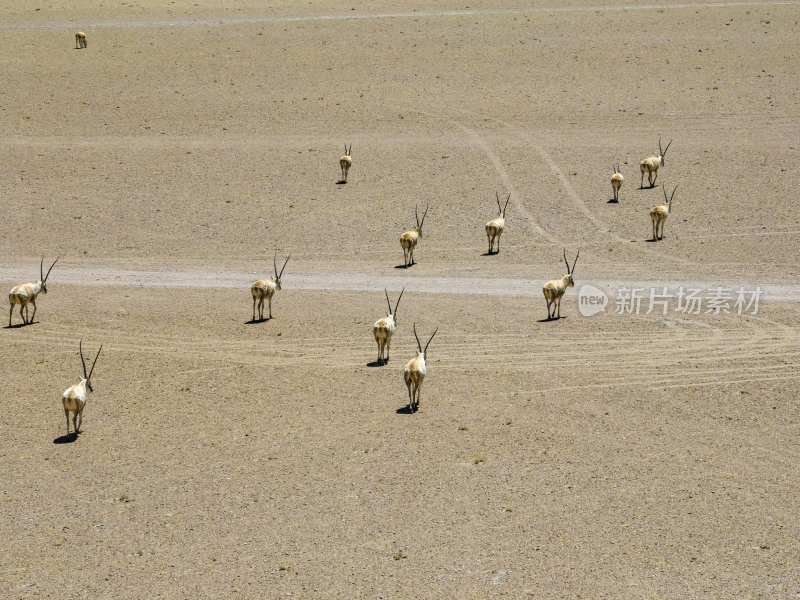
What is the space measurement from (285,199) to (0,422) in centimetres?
2265

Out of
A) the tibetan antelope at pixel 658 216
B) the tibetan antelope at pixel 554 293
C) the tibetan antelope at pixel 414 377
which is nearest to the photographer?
the tibetan antelope at pixel 414 377

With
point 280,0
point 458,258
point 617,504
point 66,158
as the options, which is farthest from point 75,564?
point 280,0

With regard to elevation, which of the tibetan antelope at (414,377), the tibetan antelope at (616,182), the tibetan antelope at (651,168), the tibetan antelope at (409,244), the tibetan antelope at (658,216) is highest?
the tibetan antelope at (651,168)

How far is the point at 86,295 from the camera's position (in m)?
33.6

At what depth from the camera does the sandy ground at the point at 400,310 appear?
1770 centimetres

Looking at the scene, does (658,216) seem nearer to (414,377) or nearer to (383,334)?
(383,334)

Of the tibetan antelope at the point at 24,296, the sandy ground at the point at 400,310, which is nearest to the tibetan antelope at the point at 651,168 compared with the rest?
the sandy ground at the point at 400,310

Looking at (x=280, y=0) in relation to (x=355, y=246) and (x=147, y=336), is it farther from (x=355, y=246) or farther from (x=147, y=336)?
(x=147, y=336)

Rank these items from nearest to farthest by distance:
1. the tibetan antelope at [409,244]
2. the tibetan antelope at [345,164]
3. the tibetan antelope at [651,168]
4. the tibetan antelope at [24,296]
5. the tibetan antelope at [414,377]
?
the tibetan antelope at [414,377] < the tibetan antelope at [24,296] < the tibetan antelope at [409,244] < the tibetan antelope at [651,168] < the tibetan antelope at [345,164]

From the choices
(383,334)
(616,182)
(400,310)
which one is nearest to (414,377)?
(383,334)

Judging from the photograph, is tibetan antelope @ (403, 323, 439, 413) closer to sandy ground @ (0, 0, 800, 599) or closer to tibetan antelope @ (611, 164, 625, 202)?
sandy ground @ (0, 0, 800, 599)

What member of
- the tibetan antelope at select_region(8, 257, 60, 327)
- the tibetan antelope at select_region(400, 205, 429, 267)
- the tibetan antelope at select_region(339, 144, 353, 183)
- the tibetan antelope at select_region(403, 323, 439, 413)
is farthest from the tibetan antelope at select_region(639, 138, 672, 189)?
the tibetan antelope at select_region(8, 257, 60, 327)

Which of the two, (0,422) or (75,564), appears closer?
(75,564)

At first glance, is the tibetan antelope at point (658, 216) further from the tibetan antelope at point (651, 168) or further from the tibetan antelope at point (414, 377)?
the tibetan antelope at point (414, 377)
